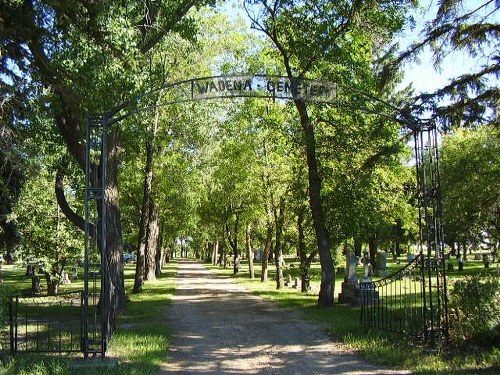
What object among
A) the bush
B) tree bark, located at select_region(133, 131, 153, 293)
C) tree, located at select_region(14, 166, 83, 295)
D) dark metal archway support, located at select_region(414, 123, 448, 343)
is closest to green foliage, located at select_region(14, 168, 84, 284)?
tree, located at select_region(14, 166, 83, 295)

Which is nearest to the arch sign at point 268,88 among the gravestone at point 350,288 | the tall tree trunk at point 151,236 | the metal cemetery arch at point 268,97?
the metal cemetery arch at point 268,97

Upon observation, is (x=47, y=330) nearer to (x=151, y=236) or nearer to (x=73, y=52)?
(x=73, y=52)

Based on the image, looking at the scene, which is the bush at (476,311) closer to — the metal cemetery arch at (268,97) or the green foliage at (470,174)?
the metal cemetery arch at (268,97)

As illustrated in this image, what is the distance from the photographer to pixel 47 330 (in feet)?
43.3

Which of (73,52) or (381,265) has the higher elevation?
(73,52)

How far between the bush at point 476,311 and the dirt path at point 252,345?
199 centimetres

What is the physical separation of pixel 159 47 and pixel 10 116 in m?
6.72

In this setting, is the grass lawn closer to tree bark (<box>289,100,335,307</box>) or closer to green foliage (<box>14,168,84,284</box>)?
tree bark (<box>289,100,335,307</box>)

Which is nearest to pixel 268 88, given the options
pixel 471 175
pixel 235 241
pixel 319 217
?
pixel 319 217

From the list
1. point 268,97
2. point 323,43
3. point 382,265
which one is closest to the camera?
point 268,97

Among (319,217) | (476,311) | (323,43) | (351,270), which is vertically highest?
(323,43)

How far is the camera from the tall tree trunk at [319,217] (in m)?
17.0

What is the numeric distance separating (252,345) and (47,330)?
5.73 meters

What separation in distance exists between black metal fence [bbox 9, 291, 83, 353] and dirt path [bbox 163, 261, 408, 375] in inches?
84.9
